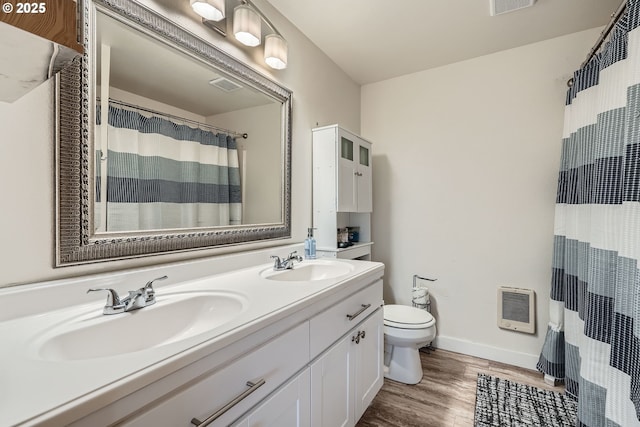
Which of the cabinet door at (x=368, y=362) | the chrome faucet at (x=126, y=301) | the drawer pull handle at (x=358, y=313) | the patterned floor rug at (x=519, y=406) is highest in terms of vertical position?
the chrome faucet at (x=126, y=301)

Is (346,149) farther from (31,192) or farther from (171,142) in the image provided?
(31,192)

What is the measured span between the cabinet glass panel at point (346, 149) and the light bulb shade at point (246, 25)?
0.84m

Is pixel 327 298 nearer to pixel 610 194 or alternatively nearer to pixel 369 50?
pixel 610 194

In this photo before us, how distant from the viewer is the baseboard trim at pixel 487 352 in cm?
209

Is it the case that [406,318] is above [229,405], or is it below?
below

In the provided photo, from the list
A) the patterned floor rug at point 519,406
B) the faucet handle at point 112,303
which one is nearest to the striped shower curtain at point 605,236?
the patterned floor rug at point 519,406

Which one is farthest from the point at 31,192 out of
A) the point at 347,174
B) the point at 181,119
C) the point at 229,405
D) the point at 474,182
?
the point at 474,182

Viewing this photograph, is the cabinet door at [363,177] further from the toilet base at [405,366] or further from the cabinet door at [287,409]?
the cabinet door at [287,409]

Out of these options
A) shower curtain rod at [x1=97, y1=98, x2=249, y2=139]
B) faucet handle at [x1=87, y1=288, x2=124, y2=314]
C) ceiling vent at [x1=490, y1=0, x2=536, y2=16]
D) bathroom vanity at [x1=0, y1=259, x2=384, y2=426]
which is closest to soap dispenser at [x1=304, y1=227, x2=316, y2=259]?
bathroom vanity at [x1=0, y1=259, x2=384, y2=426]

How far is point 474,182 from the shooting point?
2281 millimetres

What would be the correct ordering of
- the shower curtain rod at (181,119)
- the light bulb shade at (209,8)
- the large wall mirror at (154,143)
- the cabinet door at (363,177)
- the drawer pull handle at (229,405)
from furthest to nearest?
the cabinet door at (363,177), the light bulb shade at (209,8), the shower curtain rod at (181,119), the large wall mirror at (154,143), the drawer pull handle at (229,405)

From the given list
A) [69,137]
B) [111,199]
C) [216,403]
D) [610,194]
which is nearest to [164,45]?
[69,137]

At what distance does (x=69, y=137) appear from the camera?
88 centimetres

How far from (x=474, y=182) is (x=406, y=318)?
121 cm
